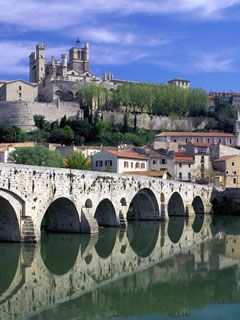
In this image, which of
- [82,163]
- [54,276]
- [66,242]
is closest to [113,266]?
[54,276]

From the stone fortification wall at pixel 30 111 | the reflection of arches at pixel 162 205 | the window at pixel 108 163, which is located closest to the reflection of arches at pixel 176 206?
the reflection of arches at pixel 162 205

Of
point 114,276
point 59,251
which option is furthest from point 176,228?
point 114,276

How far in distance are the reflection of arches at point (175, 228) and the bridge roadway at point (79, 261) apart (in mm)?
66

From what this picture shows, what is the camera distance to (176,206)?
159 feet

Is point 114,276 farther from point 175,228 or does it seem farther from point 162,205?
point 162,205

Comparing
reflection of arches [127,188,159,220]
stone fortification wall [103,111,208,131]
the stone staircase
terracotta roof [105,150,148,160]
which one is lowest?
the stone staircase

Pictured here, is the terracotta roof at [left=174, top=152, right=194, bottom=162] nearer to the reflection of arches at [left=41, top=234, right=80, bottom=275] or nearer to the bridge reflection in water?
the bridge reflection in water

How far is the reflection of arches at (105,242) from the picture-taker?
2749cm

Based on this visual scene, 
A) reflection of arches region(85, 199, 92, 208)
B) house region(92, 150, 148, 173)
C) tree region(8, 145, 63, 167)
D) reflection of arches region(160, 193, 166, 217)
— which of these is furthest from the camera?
house region(92, 150, 148, 173)

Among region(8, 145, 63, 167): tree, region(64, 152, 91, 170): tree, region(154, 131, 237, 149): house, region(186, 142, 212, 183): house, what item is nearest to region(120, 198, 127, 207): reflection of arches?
region(8, 145, 63, 167): tree

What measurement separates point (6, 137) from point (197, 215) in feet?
124

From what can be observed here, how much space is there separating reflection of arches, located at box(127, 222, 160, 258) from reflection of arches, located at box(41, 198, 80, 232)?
3.64 m

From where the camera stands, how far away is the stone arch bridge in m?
25.4

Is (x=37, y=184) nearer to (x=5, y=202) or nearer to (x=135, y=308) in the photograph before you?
(x=5, y=202)
